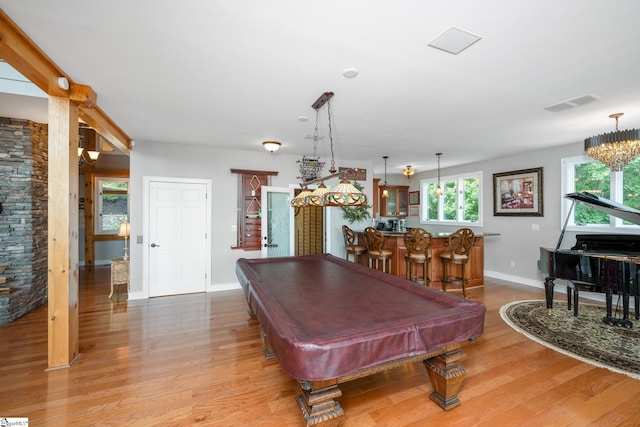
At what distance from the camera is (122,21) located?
71.1 inches

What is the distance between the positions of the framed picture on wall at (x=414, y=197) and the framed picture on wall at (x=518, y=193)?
2440 millimetres

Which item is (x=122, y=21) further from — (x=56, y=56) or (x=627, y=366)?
(x=627, y=366)

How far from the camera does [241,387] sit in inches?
91.8

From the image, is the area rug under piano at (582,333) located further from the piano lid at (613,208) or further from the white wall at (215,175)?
the white wall at (215,175)

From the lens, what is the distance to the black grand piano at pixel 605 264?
3146 mm

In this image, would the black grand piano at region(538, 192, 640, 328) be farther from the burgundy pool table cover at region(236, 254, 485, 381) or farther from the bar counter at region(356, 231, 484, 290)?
the burgundy pool table cover at region(236, 254, 485, 381)

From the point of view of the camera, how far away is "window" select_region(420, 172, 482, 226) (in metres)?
6.82

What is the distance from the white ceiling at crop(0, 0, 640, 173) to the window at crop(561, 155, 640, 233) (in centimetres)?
98

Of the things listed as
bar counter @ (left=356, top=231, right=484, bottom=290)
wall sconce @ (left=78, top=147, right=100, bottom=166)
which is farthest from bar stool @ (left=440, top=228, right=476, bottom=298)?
wall sconce @ (left=78, top=147, right=100, bottom=166)

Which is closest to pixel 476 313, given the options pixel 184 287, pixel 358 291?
pixel 358 291

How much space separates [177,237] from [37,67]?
3.30 metres

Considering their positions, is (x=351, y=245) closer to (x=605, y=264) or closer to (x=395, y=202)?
(x=605, y=264)

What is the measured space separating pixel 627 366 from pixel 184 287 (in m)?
5.78

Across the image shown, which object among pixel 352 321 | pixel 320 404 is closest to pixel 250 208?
pixel 352 321
